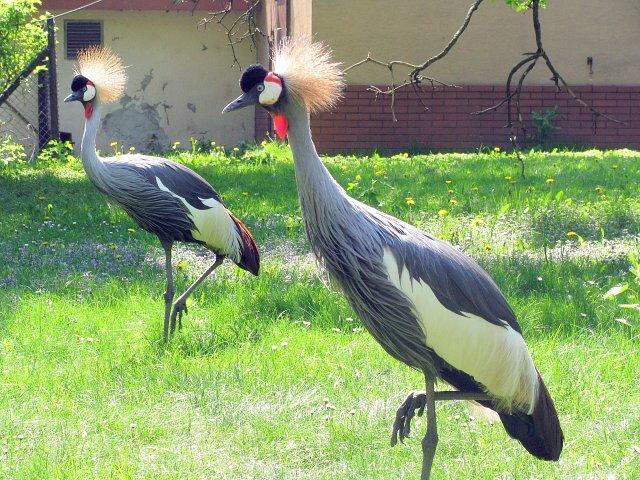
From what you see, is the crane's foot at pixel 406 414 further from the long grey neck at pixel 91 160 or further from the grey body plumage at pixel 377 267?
the long grey neck at pixel 91 160

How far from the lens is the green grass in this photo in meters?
3.68

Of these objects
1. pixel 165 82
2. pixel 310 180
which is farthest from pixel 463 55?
pixel 310 180

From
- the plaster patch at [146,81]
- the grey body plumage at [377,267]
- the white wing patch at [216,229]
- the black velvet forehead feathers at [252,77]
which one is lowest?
the white wing patch at [216,229]

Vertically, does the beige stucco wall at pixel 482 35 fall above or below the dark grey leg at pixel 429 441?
above

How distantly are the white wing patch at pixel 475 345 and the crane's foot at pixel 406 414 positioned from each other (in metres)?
0.17

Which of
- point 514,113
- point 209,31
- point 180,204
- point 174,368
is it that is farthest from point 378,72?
point 174,368

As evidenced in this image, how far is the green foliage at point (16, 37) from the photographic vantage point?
32.0ft

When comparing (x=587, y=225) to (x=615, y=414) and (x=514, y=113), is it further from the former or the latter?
(x=514, y=113)

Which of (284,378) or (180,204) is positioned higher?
(180,204)

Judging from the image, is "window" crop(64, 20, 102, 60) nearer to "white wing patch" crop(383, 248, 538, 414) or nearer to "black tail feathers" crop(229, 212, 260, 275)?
"black tail feathers" crop(229, 212, 260, 275)

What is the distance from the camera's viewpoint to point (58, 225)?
7660 millimetres

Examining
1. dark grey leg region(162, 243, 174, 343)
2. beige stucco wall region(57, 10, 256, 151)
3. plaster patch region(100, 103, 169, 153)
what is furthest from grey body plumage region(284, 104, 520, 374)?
plaster patch region(100, 103, 169, 153)

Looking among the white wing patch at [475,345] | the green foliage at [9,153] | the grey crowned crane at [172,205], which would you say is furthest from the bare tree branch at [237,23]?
the white wing patch at [475,345]

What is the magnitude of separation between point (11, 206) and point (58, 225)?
1.08 meters
